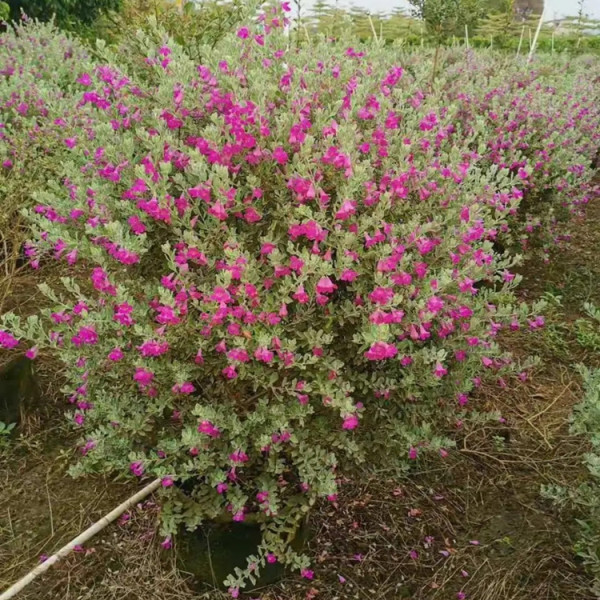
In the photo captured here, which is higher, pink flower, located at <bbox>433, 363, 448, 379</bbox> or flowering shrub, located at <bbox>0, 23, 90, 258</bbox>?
flowering shrub, located at <bbox>0, 23, 90, 258</bbox>

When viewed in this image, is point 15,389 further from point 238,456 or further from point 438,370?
point 438,370

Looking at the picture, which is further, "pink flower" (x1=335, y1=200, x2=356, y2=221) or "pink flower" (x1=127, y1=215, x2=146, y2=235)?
"pink flower" (x1=127, y1=215, x2=146, y2=235)

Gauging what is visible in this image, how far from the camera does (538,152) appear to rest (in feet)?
15.3

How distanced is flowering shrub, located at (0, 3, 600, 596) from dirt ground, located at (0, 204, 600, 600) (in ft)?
A: 1.10

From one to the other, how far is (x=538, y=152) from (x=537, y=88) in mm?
1607

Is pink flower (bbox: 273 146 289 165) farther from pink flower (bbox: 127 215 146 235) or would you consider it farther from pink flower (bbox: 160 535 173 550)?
pink flower (bbox: 160 535 173 550)

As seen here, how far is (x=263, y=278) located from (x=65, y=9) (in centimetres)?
1022

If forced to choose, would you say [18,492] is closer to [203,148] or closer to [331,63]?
[203,148]

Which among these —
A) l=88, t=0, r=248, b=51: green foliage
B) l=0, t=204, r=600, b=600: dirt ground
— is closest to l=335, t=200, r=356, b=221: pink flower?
l=0, t=204, r=600, b=600: dirt ground

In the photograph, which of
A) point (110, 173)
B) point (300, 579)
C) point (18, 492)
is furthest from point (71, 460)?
point (110, 173)

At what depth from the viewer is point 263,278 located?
6.39 ft

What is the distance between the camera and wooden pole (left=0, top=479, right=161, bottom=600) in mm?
2355

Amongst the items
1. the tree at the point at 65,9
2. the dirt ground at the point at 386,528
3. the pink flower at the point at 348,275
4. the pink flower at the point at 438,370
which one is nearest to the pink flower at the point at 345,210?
the pink flower at the point at 348,275

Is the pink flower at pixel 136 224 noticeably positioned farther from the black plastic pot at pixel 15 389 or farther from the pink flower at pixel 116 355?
the black plastic pot at pixel 15 389
